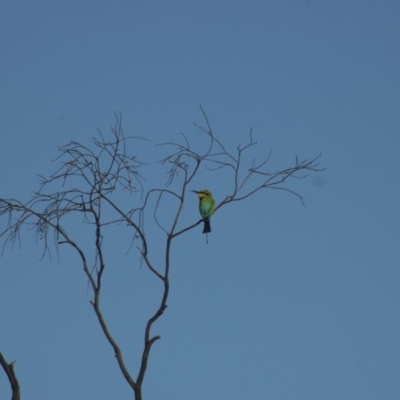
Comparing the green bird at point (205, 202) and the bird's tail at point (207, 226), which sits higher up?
the green bird at point (205, 202)

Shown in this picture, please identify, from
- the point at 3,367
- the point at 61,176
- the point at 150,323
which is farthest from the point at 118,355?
the point at 61,176

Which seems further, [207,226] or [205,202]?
[205,202]

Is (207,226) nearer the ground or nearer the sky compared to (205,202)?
nearer the ground

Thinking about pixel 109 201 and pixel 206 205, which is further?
pixel 206 205

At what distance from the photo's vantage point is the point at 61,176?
7602mm

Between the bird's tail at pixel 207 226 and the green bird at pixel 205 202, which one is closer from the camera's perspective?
the bird's tail at pixel 207 226

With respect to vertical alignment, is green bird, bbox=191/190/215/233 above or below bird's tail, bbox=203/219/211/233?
above

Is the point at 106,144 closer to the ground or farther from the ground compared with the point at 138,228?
farther from the ground

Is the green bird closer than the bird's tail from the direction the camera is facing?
No

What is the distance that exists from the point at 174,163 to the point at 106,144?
1.67 ft

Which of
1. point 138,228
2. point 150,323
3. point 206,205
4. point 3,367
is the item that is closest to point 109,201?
point 138,228

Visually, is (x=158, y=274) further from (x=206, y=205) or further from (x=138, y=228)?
(x=206, y=205)

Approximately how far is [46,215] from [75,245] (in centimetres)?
33

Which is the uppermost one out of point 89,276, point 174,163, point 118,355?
point 174,163
